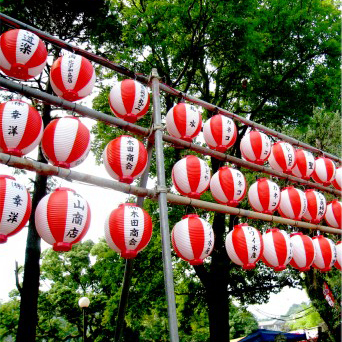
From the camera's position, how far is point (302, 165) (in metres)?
6.99

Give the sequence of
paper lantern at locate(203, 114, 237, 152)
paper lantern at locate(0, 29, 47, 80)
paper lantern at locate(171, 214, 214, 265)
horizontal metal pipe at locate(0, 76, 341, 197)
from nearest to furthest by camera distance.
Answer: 1. paper lantern at locate(0, 29, 47, 80)
2. horizontal metal pipe at locate(0, 76, 341, 197)
3. paper lantern at locate(171, 214, 214, 265)
4. paper lantern at locate(203, 114, 237, 152)

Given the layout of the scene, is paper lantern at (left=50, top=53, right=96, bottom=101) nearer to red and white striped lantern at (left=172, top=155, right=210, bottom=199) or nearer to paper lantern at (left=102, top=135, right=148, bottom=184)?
paper lantern at (left=102, top=135, right=148, bottom=184)

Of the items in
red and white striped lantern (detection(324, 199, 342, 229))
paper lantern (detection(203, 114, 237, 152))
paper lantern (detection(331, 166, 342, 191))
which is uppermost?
paper lantern (detection(203, 114, 237, 152))

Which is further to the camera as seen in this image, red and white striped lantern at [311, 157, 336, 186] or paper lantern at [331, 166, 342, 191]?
paper lantern at [331, 166, 342, 191]

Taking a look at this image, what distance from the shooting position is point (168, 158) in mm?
11953

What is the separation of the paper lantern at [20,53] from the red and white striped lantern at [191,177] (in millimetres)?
2529

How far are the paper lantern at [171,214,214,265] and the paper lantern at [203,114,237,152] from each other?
168 cm

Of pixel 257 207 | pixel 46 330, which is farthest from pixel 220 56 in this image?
pixel 46 330

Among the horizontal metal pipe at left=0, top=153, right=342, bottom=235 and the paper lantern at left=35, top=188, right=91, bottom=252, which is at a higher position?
the horizontal metal pipe at left=0, top=153, right=342, bottom=235

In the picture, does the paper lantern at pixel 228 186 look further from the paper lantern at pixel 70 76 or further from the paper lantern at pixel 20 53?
the paper lantern at pixel 20 53

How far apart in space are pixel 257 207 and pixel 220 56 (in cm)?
660

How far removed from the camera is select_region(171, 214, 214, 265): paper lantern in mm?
4609

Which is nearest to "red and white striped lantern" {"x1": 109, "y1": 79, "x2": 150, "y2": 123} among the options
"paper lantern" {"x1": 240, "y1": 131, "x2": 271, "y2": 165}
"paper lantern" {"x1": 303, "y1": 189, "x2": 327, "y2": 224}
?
"paper lantern" {"x1": 240, "y1": 131, "x2": 271, "y2": 165}

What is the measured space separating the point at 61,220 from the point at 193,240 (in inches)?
73.9
